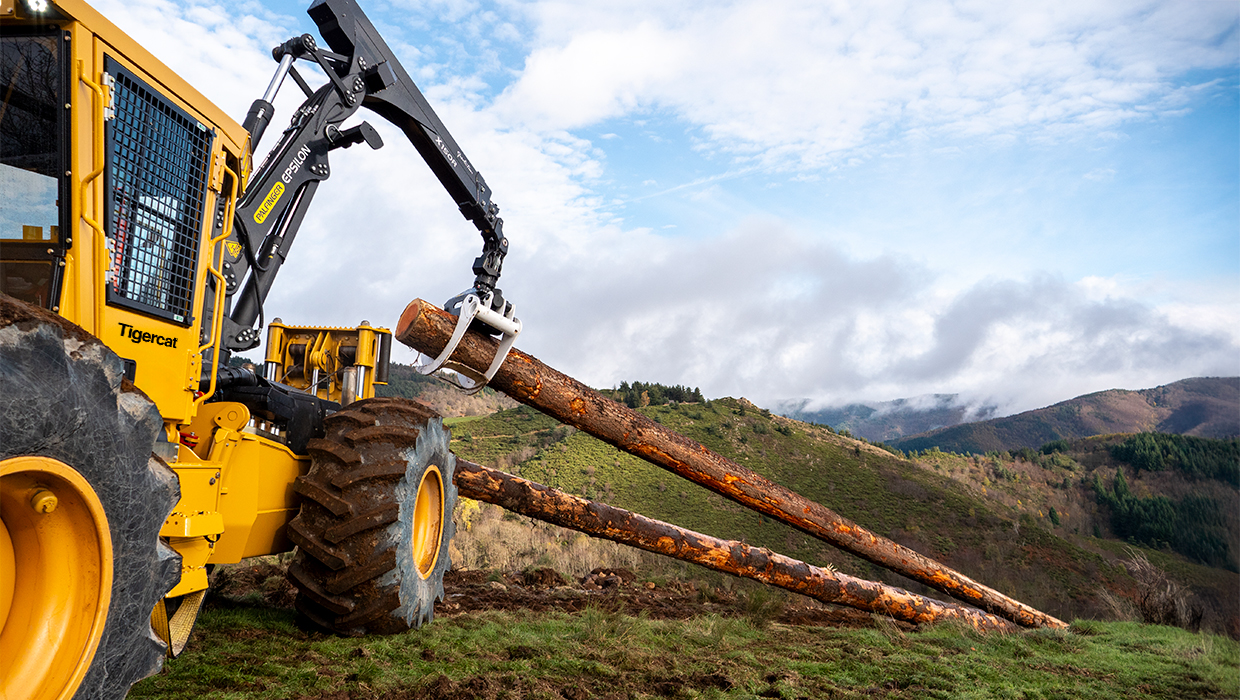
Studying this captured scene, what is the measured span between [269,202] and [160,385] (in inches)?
86.7

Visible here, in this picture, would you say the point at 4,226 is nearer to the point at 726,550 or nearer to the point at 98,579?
the point at 98,579

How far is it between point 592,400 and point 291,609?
10.5 feet

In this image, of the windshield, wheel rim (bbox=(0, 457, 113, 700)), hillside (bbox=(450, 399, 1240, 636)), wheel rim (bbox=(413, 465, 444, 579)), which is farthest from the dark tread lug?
hillside (bbox=(450, 399, 1240, 636))

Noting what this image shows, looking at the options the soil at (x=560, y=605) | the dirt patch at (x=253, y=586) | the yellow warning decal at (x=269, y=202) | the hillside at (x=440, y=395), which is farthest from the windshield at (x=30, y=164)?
the hillside at (x=440, y=395)

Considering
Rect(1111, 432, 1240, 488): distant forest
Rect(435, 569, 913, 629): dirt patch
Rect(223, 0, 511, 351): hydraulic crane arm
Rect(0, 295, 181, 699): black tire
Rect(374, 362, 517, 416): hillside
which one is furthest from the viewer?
Rect(374, 362, 517, 416): hillside

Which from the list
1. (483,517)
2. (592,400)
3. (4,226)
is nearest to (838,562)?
(483,517)

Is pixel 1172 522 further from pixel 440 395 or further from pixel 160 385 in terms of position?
pixel 440 395

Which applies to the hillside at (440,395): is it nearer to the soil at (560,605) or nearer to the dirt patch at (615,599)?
the dirt patch at (615,599)

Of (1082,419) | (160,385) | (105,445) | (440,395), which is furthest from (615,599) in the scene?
(1082,419)

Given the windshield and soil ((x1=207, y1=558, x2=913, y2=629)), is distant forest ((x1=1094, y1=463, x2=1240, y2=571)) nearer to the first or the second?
soil ((x1=207, y1=558, x2=913, y2=629))

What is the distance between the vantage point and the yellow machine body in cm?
288

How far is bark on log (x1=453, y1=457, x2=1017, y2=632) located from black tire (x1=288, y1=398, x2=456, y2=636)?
244 centimetres

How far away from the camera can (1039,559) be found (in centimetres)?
1719

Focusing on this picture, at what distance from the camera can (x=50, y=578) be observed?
2311 millimetres
